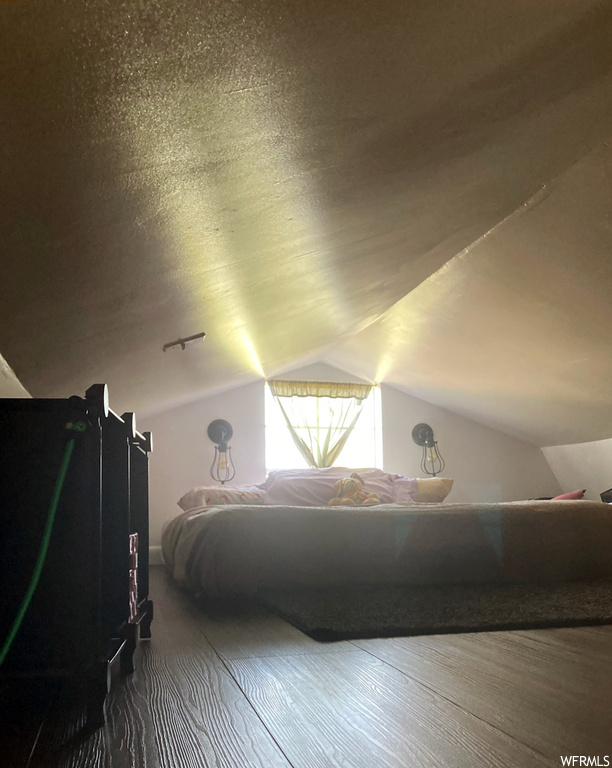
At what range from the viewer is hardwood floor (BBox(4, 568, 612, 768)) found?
3.22 feet

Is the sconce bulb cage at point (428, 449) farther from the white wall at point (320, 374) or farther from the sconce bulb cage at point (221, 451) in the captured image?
the sconce bulb cage at point (221, 451)

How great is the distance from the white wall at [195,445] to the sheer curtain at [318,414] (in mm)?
298

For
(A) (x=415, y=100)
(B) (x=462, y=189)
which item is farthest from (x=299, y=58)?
(B) (x=462, y=189)

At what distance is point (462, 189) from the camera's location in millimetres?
2818

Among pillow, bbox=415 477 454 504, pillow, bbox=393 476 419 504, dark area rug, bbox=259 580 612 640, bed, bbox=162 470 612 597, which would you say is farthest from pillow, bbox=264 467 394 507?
dark area rug, bbox=259 580 612 640

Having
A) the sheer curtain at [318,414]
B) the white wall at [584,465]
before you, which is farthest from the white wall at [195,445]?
the white wall at [584,465]

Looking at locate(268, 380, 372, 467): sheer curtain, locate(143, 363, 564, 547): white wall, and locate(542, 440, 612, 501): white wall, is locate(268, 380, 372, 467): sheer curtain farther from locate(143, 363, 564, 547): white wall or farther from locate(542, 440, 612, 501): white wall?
locate(542, 440, 612, 501): white wall

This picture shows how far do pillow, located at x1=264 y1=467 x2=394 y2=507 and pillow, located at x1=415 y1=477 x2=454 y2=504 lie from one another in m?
0.23

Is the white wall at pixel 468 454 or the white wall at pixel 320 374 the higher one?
the white wall at pixel 320 374

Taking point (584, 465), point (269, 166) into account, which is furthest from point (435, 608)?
point (584, 465)

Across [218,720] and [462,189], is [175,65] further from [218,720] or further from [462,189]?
[462,189]

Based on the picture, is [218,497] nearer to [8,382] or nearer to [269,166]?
[8,382]

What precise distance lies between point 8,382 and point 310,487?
3.17m

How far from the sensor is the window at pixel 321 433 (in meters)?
6.46
